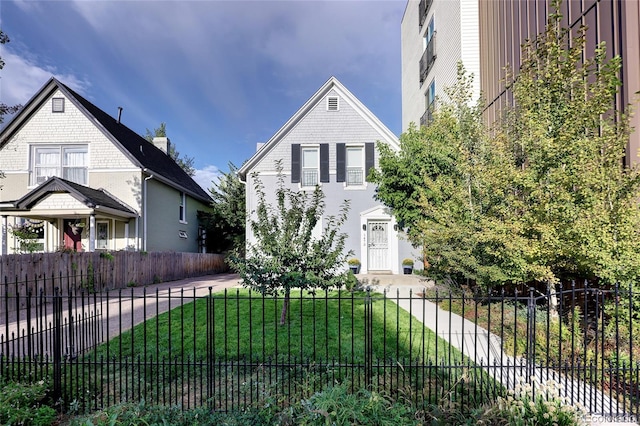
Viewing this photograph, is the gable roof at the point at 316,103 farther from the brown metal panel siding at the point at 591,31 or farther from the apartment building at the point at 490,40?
the brown metal panel siding at the point at 591,31

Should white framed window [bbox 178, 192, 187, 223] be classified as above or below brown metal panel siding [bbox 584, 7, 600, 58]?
below

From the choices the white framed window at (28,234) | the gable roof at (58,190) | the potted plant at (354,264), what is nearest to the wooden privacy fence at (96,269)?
the gable roof at (58,190)

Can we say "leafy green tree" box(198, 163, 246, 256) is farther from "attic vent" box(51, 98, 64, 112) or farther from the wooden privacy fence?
"attic vent" box(51, 98, 64, 112)

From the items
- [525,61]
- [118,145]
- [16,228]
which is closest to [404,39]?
[525,61]

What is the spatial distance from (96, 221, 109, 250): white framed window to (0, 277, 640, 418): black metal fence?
654 centimetres

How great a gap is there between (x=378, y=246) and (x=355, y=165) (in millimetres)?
3821

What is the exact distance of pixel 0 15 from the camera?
980 centimetres

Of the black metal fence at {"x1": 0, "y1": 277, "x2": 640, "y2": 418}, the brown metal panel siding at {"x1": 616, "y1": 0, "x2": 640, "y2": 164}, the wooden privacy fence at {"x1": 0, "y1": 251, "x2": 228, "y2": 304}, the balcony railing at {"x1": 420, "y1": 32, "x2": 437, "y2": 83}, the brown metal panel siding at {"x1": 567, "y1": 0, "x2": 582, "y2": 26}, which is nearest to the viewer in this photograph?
the black metal fence at {"x1": 0, "y1": 277, "x2": 640, "y2": 418}

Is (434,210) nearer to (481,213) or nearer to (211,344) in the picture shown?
(481,213)

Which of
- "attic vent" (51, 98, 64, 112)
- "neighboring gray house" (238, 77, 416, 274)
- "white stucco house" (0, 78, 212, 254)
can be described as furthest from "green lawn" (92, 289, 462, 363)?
"attic vent" (51, 98, 64, 112)

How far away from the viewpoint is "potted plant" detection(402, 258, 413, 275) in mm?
12977

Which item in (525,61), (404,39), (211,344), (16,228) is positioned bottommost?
(211,344)

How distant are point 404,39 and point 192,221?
729 inches

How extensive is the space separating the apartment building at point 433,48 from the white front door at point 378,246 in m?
5.73
